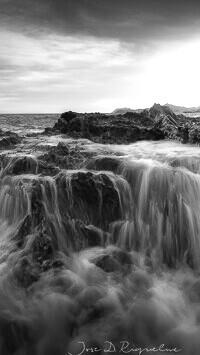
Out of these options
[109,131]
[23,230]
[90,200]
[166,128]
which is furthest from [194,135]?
[23,230]

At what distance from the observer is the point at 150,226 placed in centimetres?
814

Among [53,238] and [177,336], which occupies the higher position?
[53,238]

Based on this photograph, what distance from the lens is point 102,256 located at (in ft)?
24.1

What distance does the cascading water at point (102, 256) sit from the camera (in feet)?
18.1

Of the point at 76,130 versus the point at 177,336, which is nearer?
the point at 177,336

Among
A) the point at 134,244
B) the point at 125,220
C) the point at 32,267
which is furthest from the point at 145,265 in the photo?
the point at 32,267

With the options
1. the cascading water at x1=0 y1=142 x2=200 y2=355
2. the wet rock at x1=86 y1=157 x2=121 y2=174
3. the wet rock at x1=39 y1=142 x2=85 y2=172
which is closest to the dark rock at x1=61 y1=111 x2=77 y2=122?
the wet rock at x1=39 y1=142 x2=85 y2=172

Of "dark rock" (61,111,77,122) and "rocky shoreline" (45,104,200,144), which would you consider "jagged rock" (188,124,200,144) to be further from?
"dark rock" (61,111,77,122)

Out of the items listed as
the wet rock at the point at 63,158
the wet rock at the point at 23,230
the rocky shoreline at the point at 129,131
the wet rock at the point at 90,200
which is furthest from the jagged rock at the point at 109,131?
the wet rock at the point at 23,230

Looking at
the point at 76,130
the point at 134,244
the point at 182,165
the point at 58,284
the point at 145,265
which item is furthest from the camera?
the point at 76,130

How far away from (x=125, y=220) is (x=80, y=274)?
205 cm

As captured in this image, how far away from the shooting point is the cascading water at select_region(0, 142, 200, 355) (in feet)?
18.1

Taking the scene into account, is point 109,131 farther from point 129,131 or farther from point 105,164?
point 105,164

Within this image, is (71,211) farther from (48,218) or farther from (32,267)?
(32,267)
